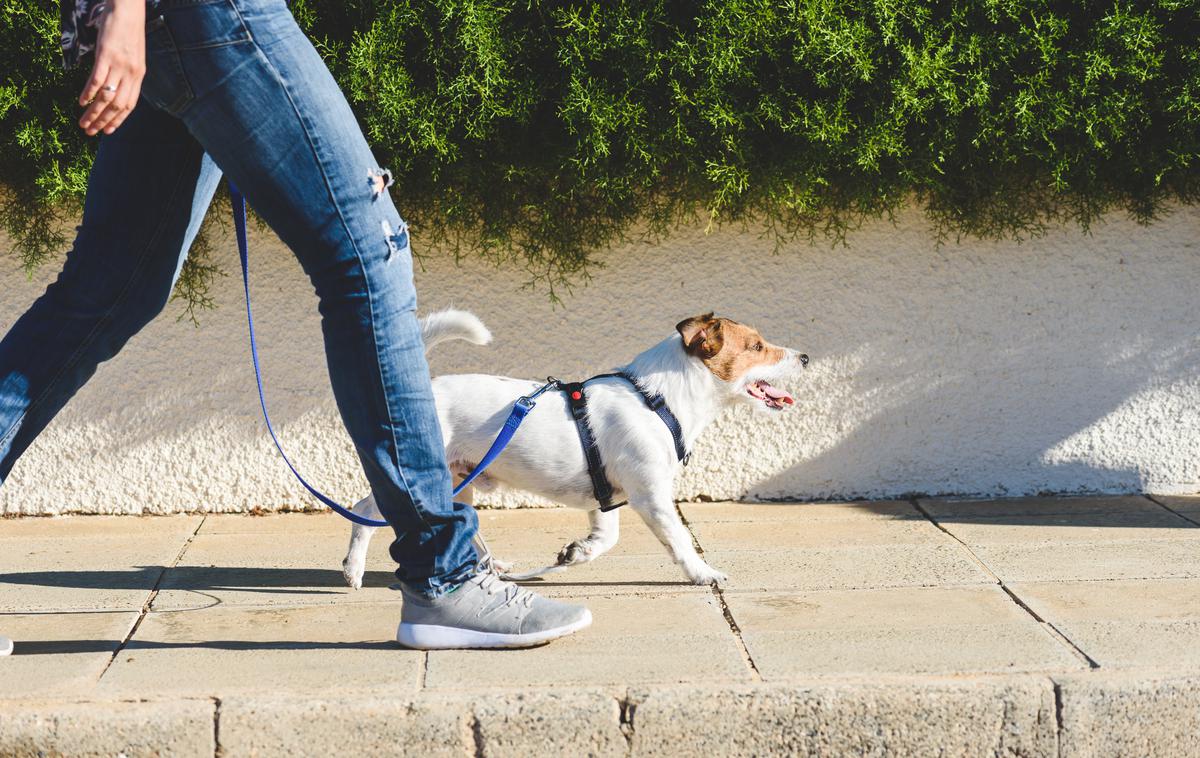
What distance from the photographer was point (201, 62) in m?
2.48

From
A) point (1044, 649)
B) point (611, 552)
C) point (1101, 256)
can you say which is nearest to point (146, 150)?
point (611, 552)

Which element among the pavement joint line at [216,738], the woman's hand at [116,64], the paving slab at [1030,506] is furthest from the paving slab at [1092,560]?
the woman's hand at [116,64]

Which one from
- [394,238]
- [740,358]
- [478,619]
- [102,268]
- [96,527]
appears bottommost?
[96,527]

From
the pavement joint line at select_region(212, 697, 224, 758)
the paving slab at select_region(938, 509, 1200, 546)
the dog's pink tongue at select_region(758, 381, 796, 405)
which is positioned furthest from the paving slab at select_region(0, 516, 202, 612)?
the paving slab at select_region(938, 509, 1200, 546)

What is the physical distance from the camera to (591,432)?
3.80m

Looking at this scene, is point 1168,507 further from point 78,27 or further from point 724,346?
point 78,27

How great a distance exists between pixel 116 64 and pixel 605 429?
1.93 m

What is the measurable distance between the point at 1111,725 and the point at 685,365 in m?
1.75

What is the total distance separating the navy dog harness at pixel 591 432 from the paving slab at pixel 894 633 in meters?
0.53

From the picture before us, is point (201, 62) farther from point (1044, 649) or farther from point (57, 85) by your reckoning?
point (1044, 649)

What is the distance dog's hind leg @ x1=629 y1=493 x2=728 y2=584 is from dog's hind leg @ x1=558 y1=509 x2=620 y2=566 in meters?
0.24

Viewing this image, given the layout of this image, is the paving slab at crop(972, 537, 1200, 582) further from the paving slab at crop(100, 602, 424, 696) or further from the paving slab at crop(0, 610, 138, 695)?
the paving slab at crop(0, 610, 138, 695)

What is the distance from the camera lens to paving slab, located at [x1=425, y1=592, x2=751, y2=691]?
9.23ft

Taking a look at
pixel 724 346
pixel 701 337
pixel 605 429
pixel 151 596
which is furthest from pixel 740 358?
pixel 151 596
